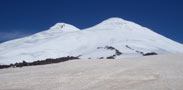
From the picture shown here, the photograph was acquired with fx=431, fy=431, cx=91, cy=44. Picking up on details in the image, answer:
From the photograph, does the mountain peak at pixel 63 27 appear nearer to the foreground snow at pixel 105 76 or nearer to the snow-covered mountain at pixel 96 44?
the snow-covered mountain at pixel 96 44

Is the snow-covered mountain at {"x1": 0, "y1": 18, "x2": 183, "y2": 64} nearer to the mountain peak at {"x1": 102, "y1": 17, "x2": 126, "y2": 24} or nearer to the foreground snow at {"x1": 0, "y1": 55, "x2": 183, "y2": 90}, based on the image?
the mountain peak at {"x1": 102, "y1": 17, "x2": 126, "y2": 24}

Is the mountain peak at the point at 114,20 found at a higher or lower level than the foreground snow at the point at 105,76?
higher

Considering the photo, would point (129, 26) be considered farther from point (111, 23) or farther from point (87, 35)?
point (87, 35)

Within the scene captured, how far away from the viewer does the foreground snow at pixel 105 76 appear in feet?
55.2

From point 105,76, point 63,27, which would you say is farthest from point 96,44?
point 105,76

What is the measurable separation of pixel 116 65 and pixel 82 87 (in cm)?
479

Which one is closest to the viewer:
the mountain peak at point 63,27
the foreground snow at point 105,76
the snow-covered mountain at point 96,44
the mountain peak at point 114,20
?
the foreground snow at point 105,76

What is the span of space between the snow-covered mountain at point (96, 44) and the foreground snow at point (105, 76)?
4160cm

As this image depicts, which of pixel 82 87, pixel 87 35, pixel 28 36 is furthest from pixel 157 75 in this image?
pixel 28 36

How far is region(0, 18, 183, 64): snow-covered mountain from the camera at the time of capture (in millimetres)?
70375

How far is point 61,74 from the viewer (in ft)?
65.2

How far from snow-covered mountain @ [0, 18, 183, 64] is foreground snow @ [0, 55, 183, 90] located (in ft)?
136

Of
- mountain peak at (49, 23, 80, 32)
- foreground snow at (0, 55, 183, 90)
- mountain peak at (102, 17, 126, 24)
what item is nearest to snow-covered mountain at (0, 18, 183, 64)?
mountain peak at (102, 17, 126, 24)

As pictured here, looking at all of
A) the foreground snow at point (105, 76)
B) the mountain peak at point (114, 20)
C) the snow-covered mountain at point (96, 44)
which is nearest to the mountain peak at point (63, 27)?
the snow-covered mountain at point (96, 44)
